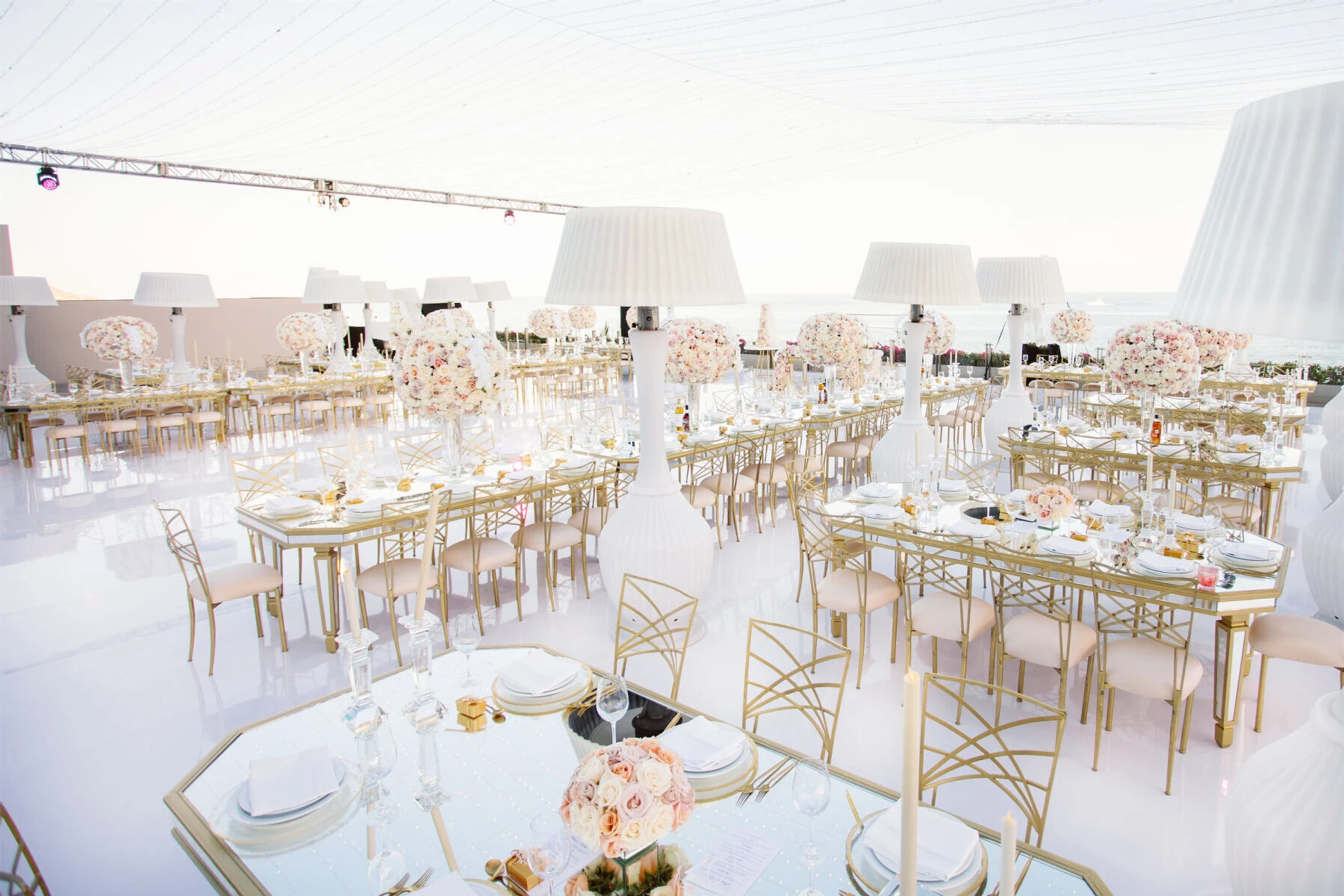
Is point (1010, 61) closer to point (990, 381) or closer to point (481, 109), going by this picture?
point (481, 109)

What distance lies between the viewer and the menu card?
1.69 meters

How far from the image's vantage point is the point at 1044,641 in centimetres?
344

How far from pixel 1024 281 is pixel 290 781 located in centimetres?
565

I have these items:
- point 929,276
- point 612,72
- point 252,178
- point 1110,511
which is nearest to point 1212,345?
point 929,276

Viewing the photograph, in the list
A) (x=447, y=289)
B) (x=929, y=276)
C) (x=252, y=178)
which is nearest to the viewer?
(x=929, y=276)

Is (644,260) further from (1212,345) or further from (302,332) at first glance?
(302,332)

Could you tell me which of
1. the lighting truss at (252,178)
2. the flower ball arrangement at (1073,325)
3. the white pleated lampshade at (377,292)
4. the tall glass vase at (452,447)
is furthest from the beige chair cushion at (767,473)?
the white pleated lampshade at (377,292)

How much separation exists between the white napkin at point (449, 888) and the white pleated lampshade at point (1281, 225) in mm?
1678

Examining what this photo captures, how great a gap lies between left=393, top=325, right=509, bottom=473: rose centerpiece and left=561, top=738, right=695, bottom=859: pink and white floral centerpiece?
345cm

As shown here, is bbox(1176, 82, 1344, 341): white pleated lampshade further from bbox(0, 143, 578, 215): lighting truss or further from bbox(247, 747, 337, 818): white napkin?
bbox(0, 143, 578, 215): lighting truss

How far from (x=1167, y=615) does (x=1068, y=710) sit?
4.94ft

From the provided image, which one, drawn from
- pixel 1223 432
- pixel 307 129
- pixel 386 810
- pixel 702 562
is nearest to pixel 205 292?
pixel 307 129

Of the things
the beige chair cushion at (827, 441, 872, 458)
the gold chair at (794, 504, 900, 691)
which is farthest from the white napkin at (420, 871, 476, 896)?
the beige chair cushion at (827, 441, 872, 458)

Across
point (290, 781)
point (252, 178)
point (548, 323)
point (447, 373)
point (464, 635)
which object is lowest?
point (290, 781)
